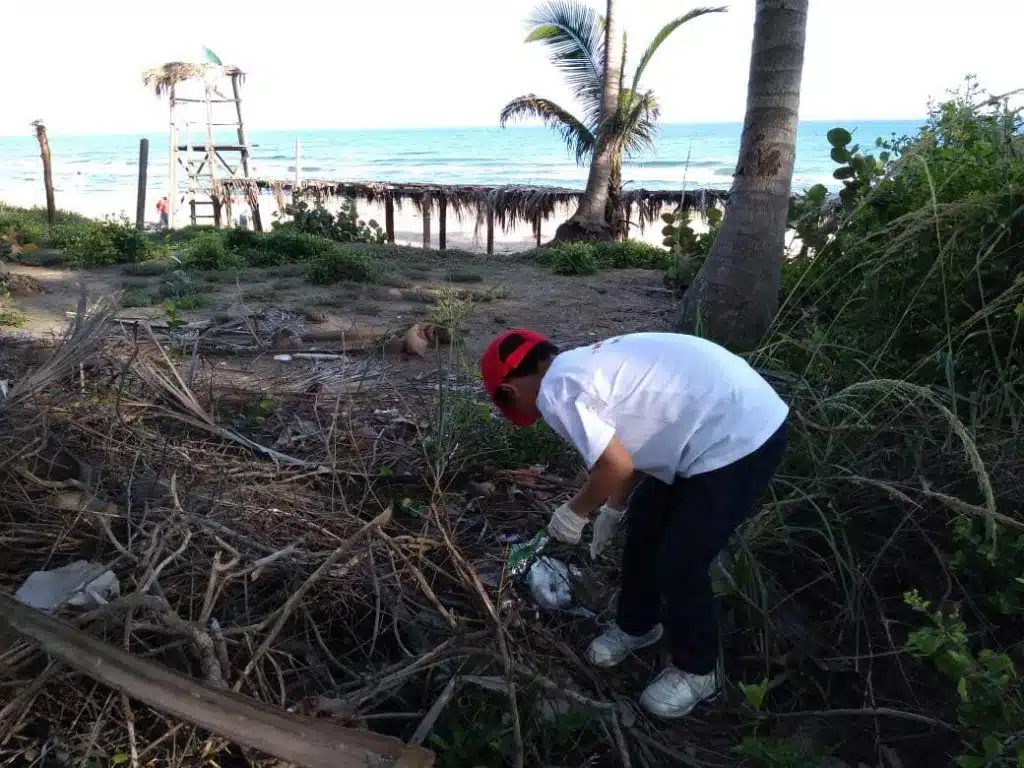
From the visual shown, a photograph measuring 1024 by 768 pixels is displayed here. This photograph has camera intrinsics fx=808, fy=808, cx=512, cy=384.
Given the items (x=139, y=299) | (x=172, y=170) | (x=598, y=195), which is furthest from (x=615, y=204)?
(x=172, y=170)

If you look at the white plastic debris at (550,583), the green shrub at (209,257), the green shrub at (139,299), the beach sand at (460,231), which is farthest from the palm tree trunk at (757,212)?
the beach sand at (460,231)

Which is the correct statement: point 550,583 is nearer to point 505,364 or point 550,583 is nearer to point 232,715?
point 505,364

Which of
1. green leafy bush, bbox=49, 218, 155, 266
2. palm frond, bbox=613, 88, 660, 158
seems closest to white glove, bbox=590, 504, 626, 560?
green leafy bush, bbox=49, 218, 155, 266

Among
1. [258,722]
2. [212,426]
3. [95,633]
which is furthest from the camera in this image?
[212,426]

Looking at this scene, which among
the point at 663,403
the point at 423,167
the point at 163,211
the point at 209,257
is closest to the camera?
the point at 663,403

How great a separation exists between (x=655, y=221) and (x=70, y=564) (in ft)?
45.7

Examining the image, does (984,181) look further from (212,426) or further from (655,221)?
(655,221)

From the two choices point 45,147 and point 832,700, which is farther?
A: point 45,147

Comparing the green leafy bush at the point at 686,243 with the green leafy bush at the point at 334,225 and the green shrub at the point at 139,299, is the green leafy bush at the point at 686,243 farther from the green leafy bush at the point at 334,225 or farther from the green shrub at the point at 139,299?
the green leafy bush at the point at 334,225

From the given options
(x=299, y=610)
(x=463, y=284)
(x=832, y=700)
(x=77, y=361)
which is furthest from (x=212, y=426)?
(x=463, y=284)

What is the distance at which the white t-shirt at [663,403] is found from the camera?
211 cm

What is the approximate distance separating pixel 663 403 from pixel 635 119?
11.3 m

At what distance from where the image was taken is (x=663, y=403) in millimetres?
2154

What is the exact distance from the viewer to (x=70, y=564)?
8.30ft
